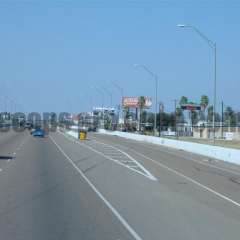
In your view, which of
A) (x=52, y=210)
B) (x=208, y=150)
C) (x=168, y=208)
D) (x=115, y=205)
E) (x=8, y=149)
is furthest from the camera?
(x=208, y=150)

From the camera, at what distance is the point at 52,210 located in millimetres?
17453

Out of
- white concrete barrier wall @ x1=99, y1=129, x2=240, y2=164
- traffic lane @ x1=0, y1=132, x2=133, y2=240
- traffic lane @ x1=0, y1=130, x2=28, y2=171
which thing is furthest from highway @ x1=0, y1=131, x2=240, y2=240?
white concrete barrier wall @ x1=99, y1=129, x2=240, y2=164

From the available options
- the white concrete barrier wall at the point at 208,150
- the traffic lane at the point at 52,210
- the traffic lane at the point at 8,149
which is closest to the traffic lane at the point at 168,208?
the traffic lane at the point at 52,210

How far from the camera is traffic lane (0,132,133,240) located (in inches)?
543

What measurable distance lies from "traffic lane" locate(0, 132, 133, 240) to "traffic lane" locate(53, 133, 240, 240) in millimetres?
539

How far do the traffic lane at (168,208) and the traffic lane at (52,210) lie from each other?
54cm

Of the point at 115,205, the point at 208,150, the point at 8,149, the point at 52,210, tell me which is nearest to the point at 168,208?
the point at 115,205

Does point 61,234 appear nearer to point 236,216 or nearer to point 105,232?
point 105,232

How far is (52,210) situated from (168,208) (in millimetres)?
2918

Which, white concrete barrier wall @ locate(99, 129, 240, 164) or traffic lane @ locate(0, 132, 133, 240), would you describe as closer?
traffic lane @ locate(0, 132, 133, 240)

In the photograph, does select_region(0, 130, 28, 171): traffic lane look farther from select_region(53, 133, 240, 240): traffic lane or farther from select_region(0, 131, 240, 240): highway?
select_region(53, 133, 240, 240): traffic lane

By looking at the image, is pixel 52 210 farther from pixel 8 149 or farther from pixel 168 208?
pixel 8 149

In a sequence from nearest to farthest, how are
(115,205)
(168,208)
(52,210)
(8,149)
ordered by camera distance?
(52,210) → (168,208) → (115,205) → (8,149)

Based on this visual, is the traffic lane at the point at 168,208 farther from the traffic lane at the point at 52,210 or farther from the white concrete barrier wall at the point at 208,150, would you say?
the white concrete barrier wall at the point at 208,150
